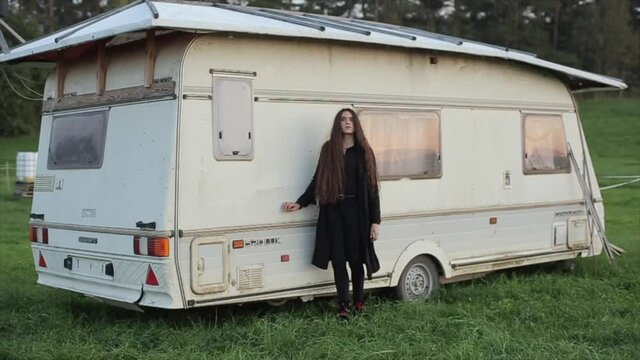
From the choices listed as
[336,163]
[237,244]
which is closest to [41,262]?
[237,244]

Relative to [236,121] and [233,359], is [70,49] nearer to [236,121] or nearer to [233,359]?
[236,121]

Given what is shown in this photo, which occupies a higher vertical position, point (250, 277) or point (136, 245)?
point (136, 245)

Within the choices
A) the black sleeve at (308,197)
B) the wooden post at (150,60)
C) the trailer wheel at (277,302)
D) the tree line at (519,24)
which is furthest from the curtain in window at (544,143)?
the tree line at (519,24)

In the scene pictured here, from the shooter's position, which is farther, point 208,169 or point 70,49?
point 70,49

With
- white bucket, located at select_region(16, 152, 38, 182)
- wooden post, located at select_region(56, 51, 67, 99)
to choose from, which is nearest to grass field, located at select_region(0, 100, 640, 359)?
wooden post, located at select_region(56, 51, 67, 99)

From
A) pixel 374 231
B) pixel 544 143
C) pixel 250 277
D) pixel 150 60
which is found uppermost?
pixel 150 60

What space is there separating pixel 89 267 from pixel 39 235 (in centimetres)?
88

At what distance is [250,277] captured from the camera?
260 inches

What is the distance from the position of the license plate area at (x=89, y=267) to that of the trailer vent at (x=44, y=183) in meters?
0.75

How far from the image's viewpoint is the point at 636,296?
26.7ft

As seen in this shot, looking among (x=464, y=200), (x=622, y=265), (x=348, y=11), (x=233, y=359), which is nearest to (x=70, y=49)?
(x=233, y=359)

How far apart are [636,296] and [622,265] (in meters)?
1.58

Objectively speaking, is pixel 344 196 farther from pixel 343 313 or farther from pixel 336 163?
pixel 343 313

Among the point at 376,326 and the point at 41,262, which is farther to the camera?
the point at 41,262
